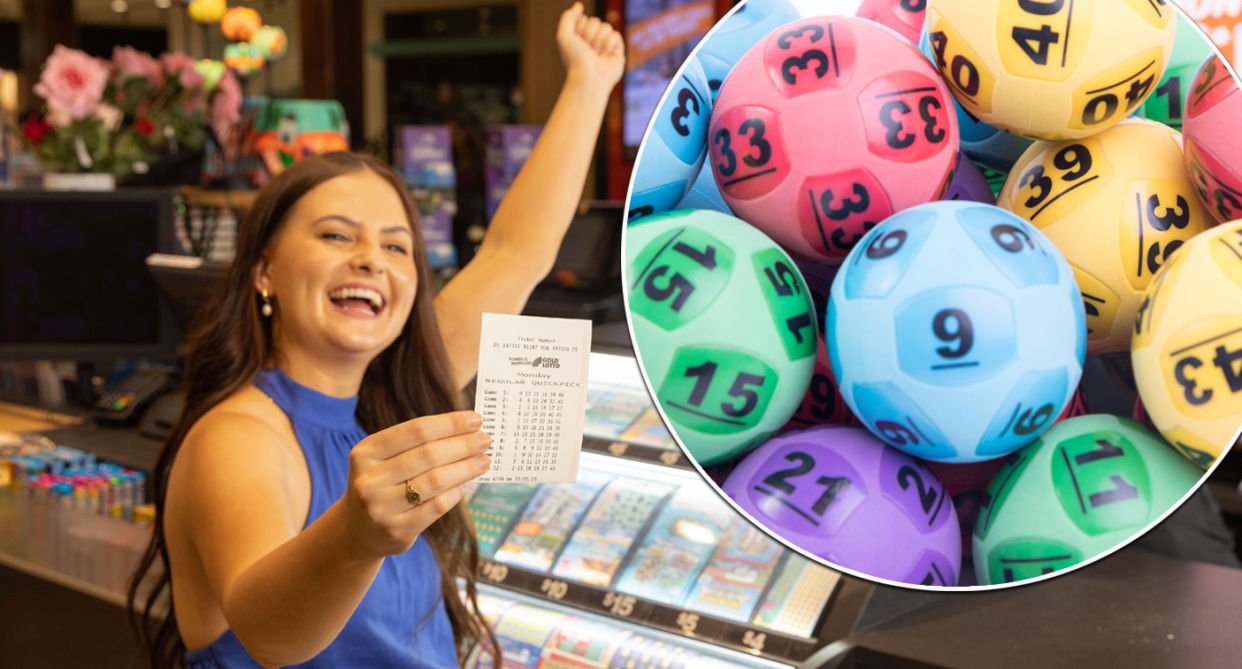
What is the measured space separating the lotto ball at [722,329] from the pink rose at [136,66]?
2703 mm

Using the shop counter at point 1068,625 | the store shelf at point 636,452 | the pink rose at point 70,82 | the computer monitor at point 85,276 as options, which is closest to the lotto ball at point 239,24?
the pink rose at point 70,82

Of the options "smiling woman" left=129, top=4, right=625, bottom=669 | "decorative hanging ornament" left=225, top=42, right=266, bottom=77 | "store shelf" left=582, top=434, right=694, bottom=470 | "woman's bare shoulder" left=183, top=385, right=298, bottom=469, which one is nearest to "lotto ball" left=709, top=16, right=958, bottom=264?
"smiling woman" left=129, top=4, right=625, bottom=669

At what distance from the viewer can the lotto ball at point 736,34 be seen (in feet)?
3.08

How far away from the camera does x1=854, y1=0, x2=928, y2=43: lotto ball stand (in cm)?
93

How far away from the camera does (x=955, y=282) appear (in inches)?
31.1

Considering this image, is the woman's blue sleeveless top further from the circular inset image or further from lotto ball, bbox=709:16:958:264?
lotto ball, bbox=709:16:958:264

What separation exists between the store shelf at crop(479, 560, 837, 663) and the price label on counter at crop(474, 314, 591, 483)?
27.2 inches

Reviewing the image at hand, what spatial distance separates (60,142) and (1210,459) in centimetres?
316

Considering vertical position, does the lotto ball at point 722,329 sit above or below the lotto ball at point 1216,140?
below

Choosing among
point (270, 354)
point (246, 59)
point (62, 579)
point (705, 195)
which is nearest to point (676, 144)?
point (705, 195)

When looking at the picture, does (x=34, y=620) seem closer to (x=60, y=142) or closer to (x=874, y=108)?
(x=60, y=142)

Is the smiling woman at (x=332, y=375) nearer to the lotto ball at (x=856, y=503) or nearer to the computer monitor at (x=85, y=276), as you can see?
the lotto ball at (x=856, y=503)

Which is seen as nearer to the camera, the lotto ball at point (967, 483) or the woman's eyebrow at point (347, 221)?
the lotto ball at point (967, 483)

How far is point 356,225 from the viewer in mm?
1271
